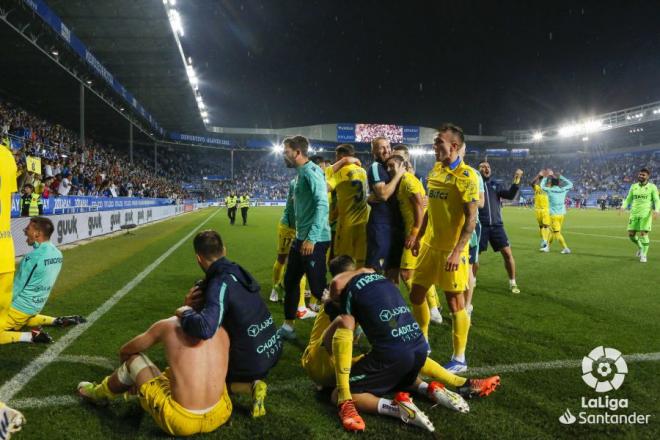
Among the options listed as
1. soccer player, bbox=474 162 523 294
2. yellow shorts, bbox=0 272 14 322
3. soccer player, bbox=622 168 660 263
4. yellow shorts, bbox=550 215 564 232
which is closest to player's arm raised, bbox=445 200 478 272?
soccer player, bbox=474 162 523 294

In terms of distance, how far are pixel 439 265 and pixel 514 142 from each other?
8554 cm

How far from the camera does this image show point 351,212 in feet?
16.3

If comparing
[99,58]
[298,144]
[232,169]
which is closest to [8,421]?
[298,144]

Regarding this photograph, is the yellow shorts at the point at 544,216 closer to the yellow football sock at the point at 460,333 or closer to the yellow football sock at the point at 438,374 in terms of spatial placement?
the yellow football sock at the point at 460,333

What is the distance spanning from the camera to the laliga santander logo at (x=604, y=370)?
3545 mm

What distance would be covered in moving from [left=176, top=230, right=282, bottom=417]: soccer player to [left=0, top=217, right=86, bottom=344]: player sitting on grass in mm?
2518

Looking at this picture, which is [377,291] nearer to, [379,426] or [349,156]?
[379,426]

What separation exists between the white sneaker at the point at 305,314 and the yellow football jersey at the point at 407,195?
184 cm

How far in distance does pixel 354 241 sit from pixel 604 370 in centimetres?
257

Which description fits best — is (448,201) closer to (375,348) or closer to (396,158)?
(396,158)

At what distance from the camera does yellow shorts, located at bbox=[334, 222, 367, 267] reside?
489 centimetres

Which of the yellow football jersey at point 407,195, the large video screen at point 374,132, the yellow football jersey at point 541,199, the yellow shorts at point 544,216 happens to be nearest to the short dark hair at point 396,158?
the yellow football jersey at point 407,195

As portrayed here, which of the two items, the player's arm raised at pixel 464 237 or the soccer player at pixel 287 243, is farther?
the soccer player at pixel 287 243

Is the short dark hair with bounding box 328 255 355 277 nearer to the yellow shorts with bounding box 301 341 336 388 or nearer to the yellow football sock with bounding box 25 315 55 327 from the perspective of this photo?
the yellow shorts with bounding box 301 341 336 388
